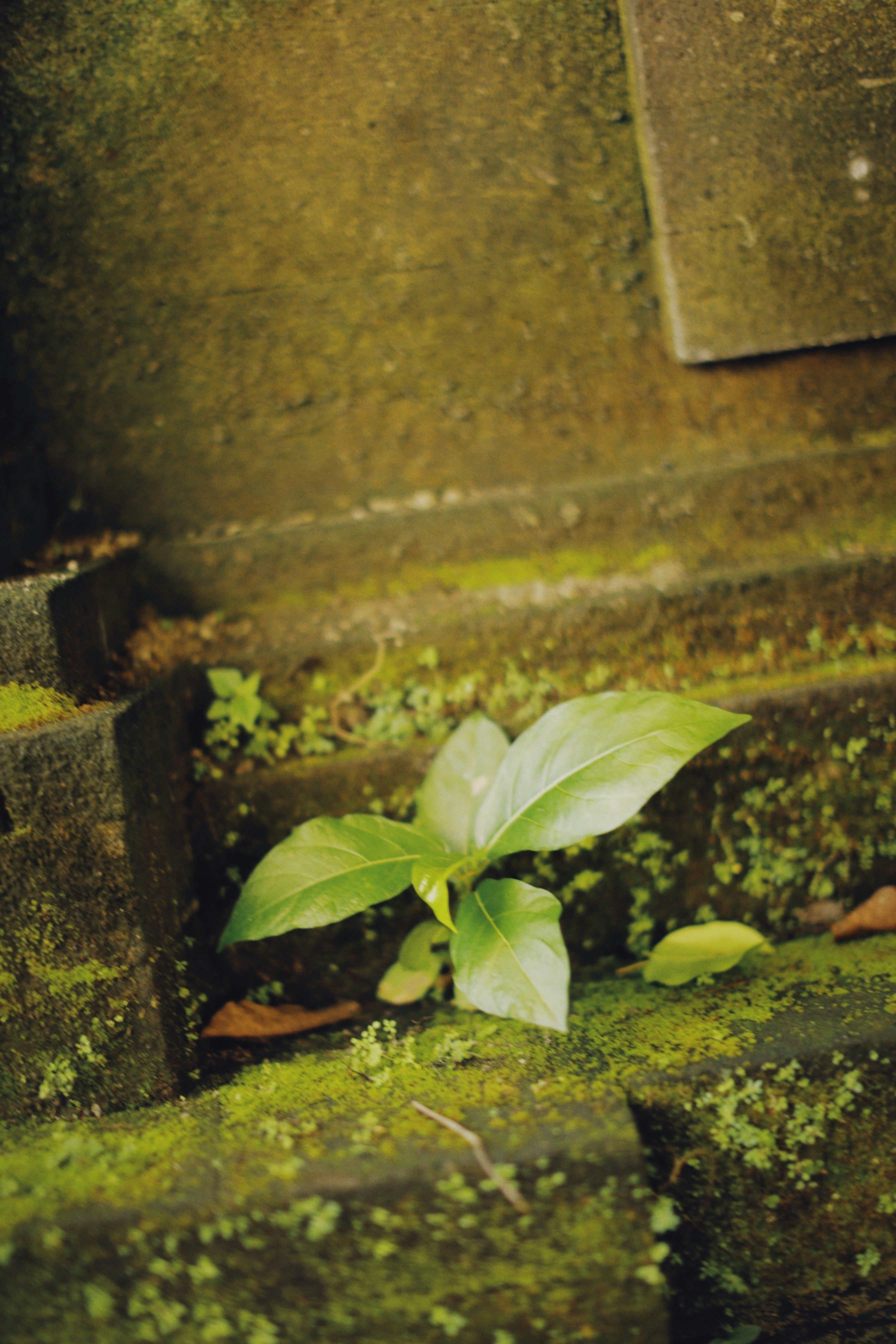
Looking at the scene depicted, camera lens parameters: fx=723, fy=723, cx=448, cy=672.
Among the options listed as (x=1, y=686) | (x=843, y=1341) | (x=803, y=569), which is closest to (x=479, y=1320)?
(x=843, y=1341)

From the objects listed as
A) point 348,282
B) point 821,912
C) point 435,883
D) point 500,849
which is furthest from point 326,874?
point 348,282

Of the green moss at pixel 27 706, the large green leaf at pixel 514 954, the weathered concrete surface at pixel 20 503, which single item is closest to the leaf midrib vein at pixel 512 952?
the large green leaf at pixel 514 954

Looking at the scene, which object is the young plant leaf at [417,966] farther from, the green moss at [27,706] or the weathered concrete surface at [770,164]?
the weathered concrete surface at [770,164]

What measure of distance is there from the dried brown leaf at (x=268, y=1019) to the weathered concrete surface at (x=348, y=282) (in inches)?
37.1

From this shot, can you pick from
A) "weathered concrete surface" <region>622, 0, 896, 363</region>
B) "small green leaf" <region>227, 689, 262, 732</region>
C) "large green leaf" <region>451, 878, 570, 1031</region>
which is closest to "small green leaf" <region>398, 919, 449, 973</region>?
"large green leaf" <region>451, 878, 570, 1031</region>

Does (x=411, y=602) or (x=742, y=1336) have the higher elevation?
(x=411, y=602)

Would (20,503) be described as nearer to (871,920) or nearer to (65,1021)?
(65,1021)

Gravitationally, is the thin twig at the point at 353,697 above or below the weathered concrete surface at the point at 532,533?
below

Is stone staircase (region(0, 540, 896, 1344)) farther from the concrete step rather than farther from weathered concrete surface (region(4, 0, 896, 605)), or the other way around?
weathered concrete surface (region(4, 0, 896, 605))

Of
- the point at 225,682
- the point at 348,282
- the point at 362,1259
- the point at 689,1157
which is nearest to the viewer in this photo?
the point at 362,1259

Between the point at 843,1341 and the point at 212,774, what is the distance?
1521mm

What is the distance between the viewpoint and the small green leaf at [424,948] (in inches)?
54.7

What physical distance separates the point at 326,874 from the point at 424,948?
0.86ft

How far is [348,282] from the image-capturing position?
66.9 inches
